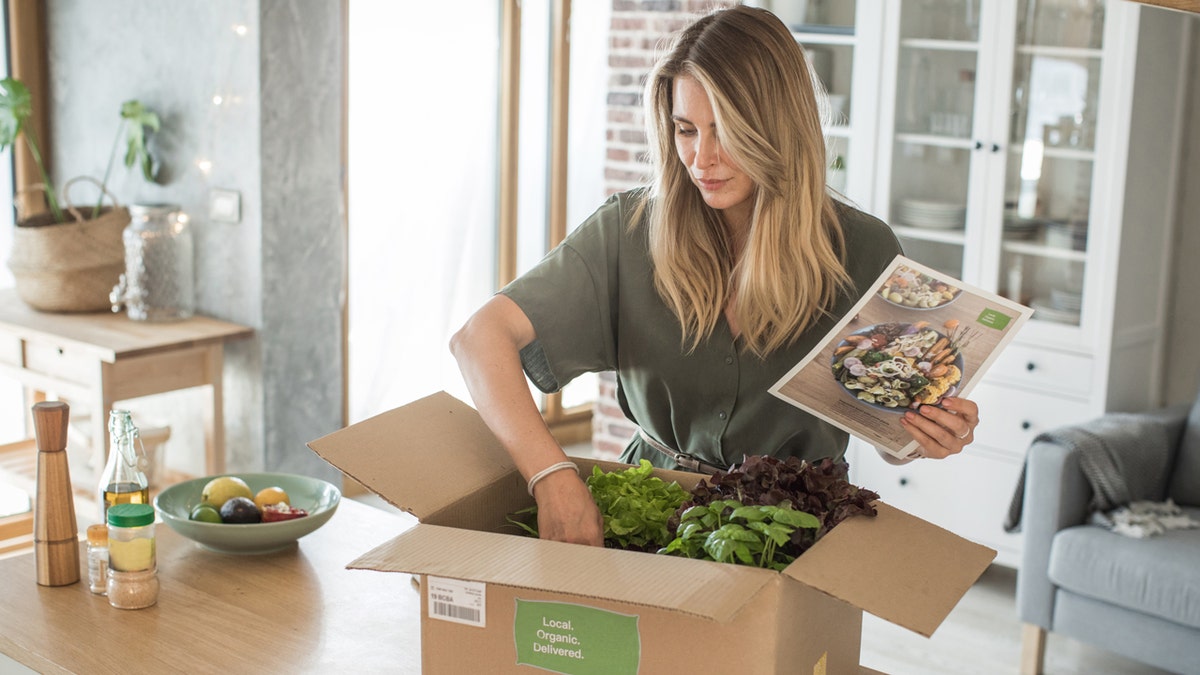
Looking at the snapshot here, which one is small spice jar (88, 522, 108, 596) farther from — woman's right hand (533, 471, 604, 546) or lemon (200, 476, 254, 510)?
woman's right hand (533, 471, 604, 546)

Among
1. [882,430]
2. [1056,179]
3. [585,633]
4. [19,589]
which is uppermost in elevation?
[1056,179]

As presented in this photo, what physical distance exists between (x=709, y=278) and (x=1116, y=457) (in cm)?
199

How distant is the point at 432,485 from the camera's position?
59.7 inches

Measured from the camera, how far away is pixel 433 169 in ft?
15.8

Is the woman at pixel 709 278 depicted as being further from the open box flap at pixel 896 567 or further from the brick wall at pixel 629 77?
the brick wall at pixel 629 77

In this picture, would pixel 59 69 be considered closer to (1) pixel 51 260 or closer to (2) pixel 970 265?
(1) pixel 51 260

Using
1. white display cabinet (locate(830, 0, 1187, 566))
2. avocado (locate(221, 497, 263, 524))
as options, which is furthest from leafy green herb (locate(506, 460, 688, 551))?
white display cabinet (locate(830, 0, 1187, 566))

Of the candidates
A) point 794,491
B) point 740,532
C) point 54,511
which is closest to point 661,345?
point 794,491

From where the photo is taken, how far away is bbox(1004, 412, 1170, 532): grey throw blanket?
10.9ft

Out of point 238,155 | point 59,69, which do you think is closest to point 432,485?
point 238,155

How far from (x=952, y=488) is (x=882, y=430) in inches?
99.2

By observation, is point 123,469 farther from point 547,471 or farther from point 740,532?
point 740,532

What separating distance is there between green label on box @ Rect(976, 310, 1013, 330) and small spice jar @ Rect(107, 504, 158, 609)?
113 cm

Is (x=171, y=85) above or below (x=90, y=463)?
above
